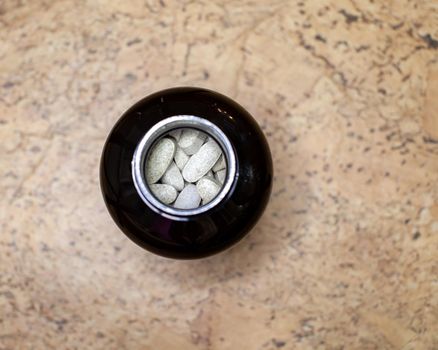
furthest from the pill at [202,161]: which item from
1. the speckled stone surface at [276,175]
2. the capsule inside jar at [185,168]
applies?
the speckled stone surface at [276,175]

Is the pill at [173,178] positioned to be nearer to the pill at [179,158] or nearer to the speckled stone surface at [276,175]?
the pill at [179,158]

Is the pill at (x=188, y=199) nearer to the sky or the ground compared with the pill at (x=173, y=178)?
nearer to the ground

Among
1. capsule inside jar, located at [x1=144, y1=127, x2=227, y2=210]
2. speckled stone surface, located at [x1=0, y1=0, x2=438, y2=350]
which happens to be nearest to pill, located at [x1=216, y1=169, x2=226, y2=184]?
capsule inside jar, located at [x1=144, y1=127, x2=227, y2=210]

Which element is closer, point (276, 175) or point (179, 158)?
point (179, 158)

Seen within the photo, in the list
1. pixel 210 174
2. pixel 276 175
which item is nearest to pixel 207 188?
pixel 210 174

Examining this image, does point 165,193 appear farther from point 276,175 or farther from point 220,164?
point 276,175

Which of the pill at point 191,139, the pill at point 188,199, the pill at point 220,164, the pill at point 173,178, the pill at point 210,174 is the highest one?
the pill at point 191,139
